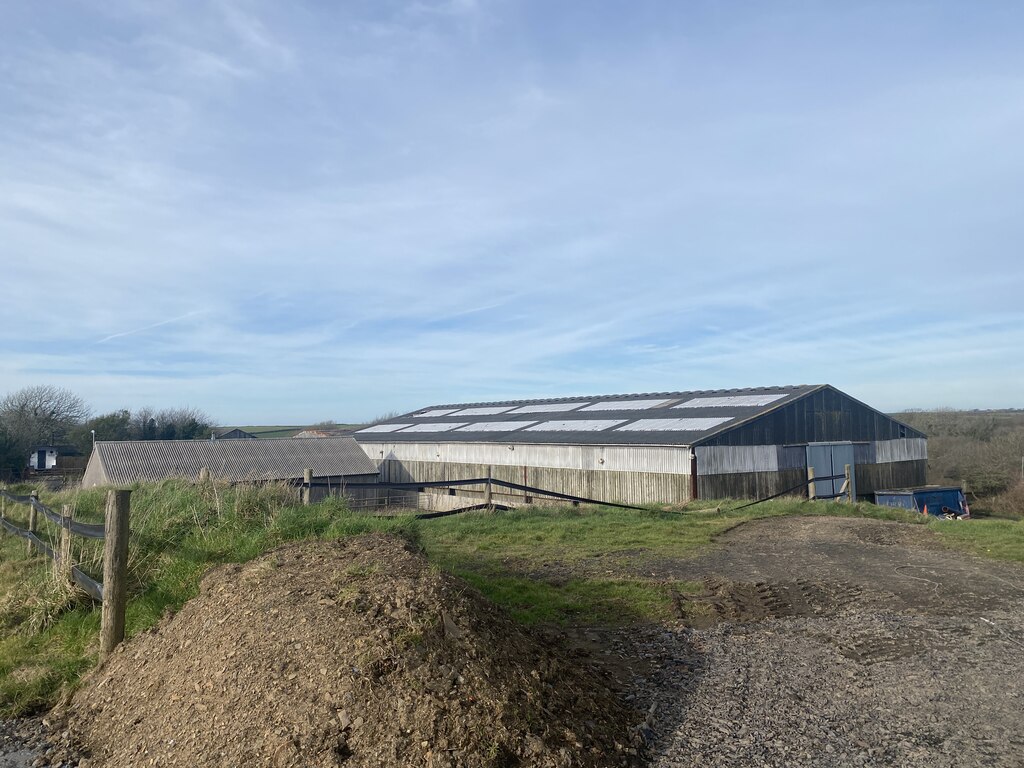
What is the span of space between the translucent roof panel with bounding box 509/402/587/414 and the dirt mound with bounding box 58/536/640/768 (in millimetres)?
32202

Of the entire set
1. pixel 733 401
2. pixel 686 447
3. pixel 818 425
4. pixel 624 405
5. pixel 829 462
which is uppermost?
pixel 624 405

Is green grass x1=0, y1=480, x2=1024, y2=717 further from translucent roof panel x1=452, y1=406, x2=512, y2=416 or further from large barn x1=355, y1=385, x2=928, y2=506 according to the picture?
translucent roof panel x1=452, y1=406, x2=512, y2=416

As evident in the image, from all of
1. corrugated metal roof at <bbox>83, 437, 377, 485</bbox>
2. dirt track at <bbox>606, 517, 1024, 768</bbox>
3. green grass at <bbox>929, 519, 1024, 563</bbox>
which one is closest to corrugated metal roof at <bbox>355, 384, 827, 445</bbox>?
corrugated metal roof at <bbox>83, 437, 377, 485</bbox>

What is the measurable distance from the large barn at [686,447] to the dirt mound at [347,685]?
2047 centimetres

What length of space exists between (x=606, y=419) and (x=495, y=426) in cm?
717

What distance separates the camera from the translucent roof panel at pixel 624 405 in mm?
34244

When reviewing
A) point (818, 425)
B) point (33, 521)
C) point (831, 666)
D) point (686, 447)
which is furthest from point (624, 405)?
point (831, 666)

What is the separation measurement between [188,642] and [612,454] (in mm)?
23207

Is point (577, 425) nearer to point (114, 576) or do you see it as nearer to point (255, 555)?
point (255, 555)

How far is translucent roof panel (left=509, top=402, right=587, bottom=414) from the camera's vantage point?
38709 mm

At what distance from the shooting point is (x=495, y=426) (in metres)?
37.8

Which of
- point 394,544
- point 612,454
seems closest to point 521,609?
point 394,544

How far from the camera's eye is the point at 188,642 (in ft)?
18.4

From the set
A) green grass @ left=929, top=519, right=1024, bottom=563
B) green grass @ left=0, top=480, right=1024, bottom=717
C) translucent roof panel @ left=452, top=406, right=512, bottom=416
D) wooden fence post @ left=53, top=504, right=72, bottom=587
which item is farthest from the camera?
translucent roof panel @ left=452, top=406, right=512, bottom=416
